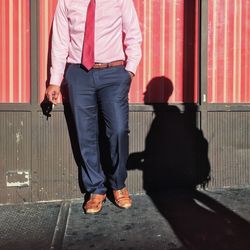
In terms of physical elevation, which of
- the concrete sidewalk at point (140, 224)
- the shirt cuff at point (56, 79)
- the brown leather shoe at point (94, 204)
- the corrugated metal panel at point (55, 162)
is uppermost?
the shirt cuff at point (56, 79)

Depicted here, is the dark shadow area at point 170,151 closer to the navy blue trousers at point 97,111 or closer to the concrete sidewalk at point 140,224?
the concrete sidewalk at point 140,224

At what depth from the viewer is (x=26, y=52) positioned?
176 inches

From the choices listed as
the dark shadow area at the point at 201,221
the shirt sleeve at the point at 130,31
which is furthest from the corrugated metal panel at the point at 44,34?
the dark shadow area at the point at 201,221

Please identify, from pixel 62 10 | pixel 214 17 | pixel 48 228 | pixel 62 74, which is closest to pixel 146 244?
pixel 48 228

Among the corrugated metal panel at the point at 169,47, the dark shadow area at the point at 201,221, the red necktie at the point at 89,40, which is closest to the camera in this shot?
the dark shadow area at the point at 201,221

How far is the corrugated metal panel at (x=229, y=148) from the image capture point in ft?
15.6

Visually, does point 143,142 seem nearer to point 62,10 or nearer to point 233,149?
point 233,149

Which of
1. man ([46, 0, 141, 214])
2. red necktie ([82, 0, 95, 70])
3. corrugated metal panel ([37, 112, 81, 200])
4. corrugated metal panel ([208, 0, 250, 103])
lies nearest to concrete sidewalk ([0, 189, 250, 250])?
corrugated metal panel ([37, 112, 81, 200])

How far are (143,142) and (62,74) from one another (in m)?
1.10

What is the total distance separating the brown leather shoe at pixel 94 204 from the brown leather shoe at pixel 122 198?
13cm

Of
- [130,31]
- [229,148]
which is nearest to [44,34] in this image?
[130,31]

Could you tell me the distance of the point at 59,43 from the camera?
4.18 metres

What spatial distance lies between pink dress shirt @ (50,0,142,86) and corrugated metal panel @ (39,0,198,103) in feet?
1.46

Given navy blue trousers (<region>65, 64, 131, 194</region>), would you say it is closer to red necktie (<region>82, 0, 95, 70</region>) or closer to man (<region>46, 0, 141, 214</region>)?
man (<region>46, 0, 141, 214</region>)
